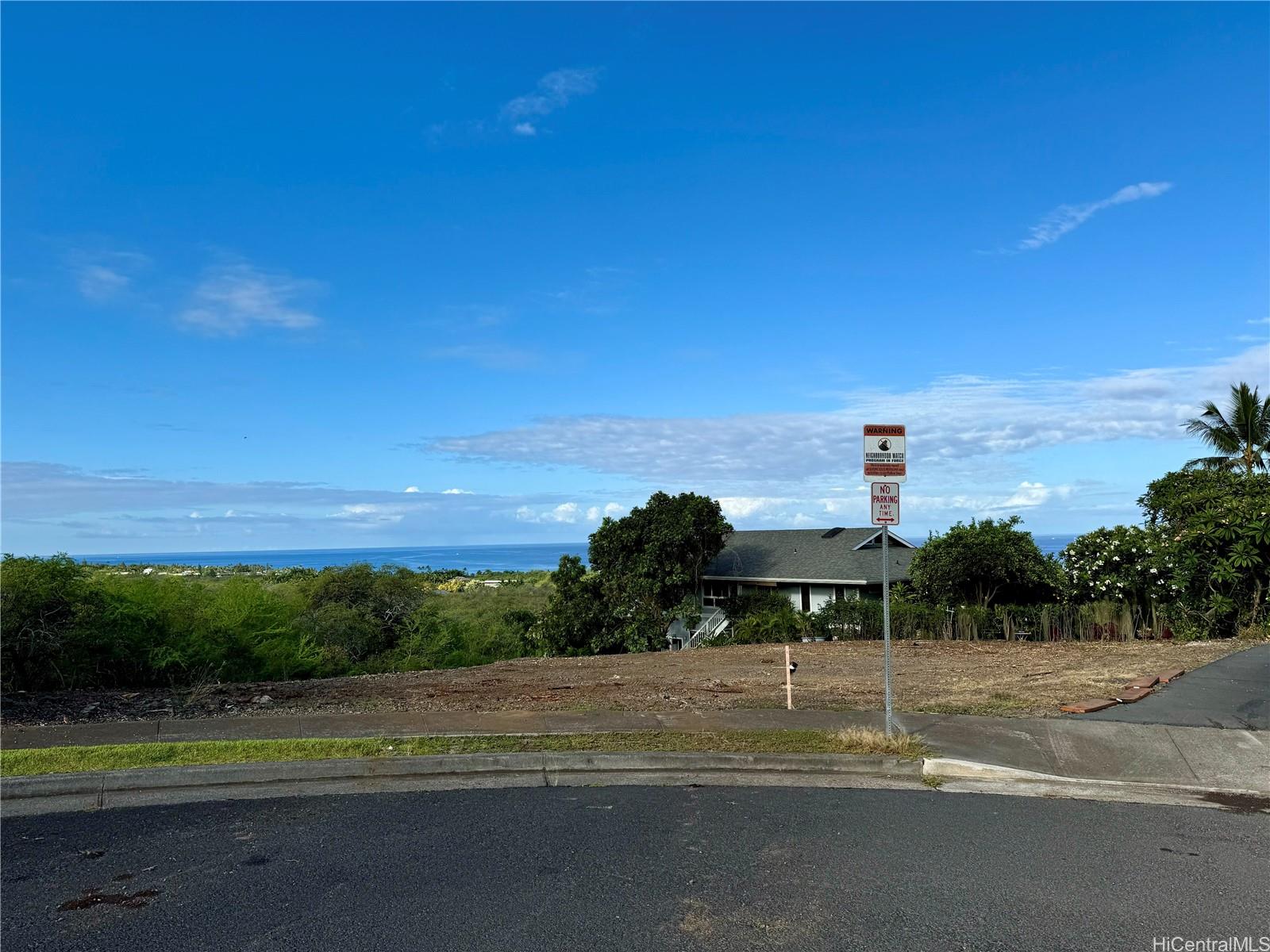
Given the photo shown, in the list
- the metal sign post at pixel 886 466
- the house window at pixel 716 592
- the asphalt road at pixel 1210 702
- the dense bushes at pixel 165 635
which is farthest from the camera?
the house window at pixel 716 592

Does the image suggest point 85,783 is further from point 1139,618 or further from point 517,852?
point 1139,618

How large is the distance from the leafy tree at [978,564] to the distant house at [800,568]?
17.3ft

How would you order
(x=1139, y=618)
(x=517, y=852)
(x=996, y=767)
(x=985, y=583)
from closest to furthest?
(x=517, y=852)
(x=996, y=767)
(x=1139, y=618)
(x=985, y=583)

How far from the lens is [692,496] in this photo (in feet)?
103

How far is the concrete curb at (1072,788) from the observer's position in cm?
701

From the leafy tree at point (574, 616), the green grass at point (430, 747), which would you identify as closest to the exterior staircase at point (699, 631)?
the leafy tree at point (574, 616)

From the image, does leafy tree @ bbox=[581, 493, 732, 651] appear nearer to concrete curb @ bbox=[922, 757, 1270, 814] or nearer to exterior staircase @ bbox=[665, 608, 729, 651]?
exterior staircase @ bbox=[665, 608, 729, 651]

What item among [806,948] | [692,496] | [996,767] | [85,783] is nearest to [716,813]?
[806,948]

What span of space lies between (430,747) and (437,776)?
0.55m

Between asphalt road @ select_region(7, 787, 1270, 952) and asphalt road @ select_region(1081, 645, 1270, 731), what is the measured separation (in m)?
3.08

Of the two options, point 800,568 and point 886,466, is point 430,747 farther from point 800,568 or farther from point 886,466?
point 800,568

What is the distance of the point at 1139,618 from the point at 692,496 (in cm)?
1479

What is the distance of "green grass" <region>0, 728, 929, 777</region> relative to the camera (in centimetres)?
761

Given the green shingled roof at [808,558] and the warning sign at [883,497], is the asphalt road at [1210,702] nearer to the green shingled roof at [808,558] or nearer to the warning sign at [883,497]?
the warning sign at [883,497]
